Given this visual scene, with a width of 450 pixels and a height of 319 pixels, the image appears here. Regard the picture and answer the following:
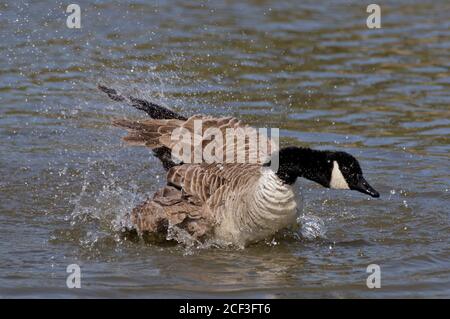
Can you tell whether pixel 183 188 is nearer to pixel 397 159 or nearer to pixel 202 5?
pixel 397 159

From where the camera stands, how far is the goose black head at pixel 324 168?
23.5ft

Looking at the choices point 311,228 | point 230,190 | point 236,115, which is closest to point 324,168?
point 230,190

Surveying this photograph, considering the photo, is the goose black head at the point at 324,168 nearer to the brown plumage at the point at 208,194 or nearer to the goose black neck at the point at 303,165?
the goose black neck at the point at 303,165

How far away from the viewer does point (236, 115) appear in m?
11.8

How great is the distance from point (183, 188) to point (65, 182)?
236cm

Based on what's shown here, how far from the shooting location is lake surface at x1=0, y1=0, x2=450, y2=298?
7.30m

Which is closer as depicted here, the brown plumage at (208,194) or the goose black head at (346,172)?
the goose black head at (346,172)

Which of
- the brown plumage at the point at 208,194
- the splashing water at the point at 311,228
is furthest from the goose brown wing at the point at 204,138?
the splashing water at the point at 311,228

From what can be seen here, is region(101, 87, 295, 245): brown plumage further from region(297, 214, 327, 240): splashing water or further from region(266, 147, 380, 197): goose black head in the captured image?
region(297, 214, 327, 240): splashing water

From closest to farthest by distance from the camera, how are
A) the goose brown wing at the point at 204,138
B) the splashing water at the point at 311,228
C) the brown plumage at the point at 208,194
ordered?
the brown plumage at the point at 208,194, the goose brown wing at the point at 204,138, the splashing water at the point at 311,228

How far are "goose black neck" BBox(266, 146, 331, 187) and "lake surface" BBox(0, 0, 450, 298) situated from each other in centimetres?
78

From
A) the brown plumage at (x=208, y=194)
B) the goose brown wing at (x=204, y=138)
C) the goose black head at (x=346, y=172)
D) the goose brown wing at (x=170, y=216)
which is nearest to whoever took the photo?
the goose black head at (x=346, y=172)

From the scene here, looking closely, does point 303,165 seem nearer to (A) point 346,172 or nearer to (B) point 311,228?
(A) point 346,172

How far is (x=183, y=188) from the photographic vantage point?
7805 millimetres
